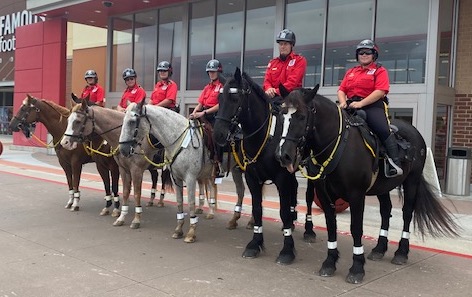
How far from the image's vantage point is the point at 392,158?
5.31 metres

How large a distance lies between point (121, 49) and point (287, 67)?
14904 millimetres

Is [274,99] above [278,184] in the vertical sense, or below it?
above

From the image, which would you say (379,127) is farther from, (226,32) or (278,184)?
→ (226,32)

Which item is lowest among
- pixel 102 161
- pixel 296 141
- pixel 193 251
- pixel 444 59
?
pixel 193 251

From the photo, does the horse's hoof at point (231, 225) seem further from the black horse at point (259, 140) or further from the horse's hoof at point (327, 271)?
the horse's hoof at point (327, 271)

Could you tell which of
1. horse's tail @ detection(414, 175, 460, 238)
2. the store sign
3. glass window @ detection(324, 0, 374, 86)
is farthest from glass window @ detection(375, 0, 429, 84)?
the store sign

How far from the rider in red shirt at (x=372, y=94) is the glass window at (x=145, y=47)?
13396mm

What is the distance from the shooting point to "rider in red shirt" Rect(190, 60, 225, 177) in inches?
270

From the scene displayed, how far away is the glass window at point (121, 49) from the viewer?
19.2 meters

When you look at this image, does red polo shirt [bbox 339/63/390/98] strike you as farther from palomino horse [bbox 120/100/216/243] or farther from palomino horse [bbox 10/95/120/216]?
palomino horse [bbox 10/95/120/216]

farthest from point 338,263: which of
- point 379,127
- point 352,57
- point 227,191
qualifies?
point 352,57

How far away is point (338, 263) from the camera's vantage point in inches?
222

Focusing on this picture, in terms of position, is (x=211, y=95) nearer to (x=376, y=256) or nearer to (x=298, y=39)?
(x=376, y=256)

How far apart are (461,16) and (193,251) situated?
34.1 ft
